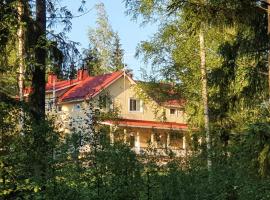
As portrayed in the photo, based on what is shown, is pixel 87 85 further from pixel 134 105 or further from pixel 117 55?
pixel 117 55

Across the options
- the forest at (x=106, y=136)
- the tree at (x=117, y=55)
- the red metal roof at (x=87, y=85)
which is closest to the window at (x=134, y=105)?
the red metal roof at (x=87, y=85)

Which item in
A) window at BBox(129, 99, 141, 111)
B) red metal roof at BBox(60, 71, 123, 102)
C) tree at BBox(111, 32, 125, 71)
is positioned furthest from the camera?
tree at BBox(111, 32, 125, 71)

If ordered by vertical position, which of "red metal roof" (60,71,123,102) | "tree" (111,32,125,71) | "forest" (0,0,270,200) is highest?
"tree" (111,32,125,71)

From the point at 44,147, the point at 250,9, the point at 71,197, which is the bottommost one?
the point at 71,197

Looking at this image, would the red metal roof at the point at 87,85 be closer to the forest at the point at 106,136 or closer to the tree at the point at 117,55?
the tree at the point at 117,55

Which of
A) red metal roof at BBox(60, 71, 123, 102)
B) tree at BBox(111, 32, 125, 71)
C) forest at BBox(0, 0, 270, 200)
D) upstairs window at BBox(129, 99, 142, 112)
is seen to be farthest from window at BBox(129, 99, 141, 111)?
forest at BBox(0, 0, 270, 200)

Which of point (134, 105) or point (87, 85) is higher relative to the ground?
point (87, 85)

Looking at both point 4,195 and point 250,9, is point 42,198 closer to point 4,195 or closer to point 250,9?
point 4,195

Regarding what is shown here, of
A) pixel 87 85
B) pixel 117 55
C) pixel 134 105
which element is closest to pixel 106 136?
pixel 134 105

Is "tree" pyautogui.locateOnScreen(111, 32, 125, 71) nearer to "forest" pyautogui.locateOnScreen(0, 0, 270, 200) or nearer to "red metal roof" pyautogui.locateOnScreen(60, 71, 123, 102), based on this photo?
"red metal roof" pyautogui.locateOnScreen(60, 71, 123, 102)

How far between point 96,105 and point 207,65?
13196mm

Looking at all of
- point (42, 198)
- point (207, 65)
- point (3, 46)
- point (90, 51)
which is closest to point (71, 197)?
point (42, 198)

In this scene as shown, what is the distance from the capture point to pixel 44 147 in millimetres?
7191

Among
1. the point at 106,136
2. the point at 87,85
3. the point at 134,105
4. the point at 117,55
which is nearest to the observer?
the point at 106,136
